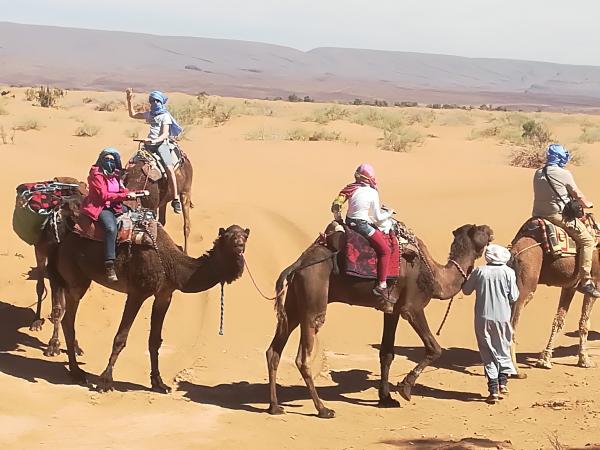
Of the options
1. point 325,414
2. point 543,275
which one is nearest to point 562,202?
point 543,275

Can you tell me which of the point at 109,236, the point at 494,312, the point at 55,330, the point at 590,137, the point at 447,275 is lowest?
the point at 55,330

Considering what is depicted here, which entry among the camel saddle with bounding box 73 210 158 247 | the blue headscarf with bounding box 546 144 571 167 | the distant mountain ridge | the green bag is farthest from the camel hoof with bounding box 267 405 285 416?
the distant mountain ridge

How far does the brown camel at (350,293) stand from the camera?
30.0 ft

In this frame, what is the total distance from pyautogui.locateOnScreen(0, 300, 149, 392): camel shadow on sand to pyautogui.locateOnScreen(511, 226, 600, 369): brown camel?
15.6 ft

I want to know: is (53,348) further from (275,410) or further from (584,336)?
(584,336)

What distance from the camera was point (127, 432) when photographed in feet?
27.6

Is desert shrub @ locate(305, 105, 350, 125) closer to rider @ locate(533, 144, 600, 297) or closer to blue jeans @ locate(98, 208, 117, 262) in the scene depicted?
rider @ locate(533, 144, 600, 297)

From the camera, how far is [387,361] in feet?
32.3

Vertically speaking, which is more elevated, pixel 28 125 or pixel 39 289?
pixel 28 125

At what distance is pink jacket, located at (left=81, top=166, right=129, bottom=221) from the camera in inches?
385

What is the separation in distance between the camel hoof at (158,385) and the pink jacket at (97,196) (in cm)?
192

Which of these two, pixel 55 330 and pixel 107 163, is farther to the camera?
pixel 55 330

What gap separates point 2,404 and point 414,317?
14.5ft

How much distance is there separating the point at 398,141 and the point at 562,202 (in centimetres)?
1772
